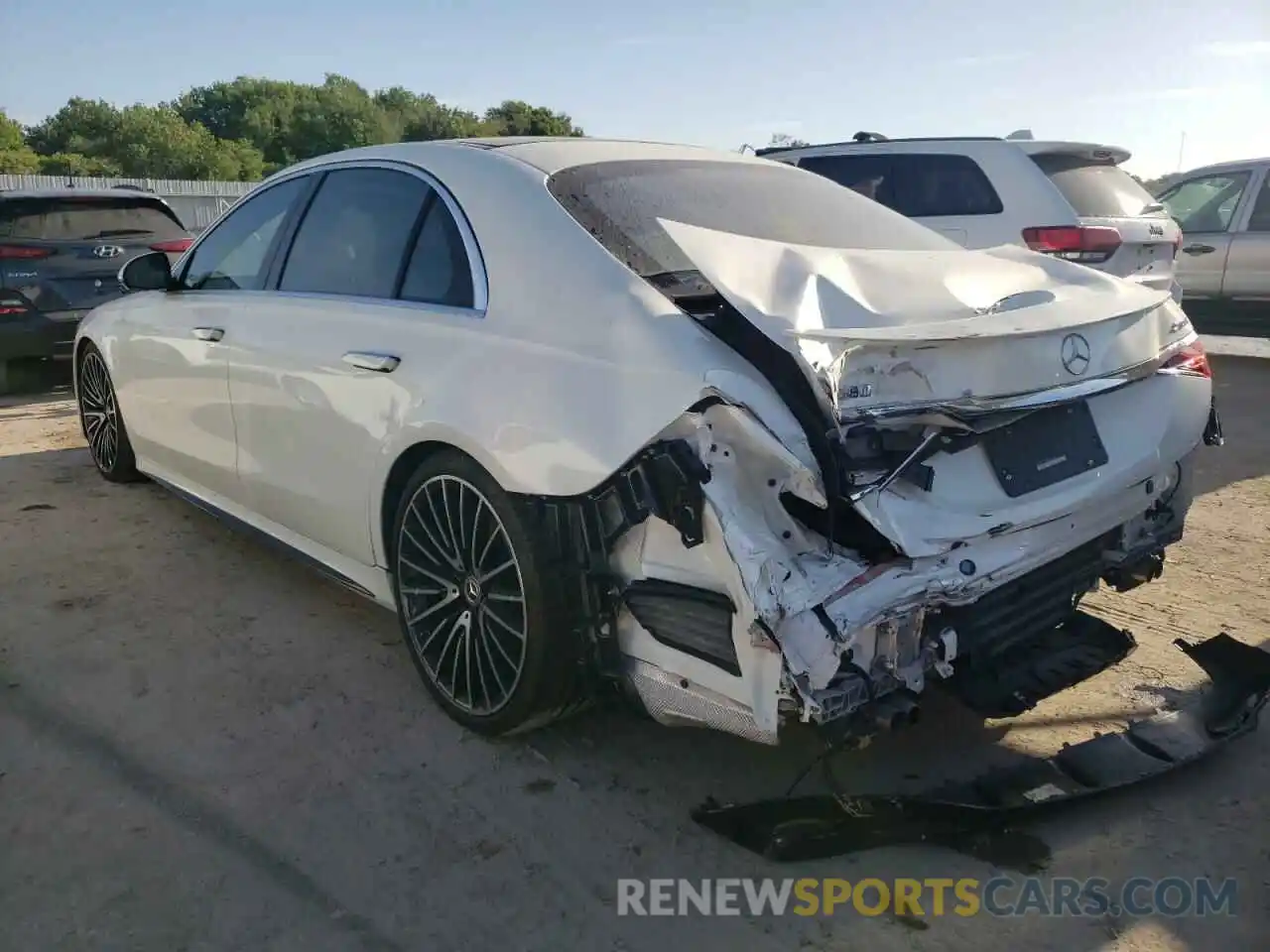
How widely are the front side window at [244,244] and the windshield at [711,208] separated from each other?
1484 mm

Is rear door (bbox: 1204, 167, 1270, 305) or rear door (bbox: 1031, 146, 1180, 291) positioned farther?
rear door (bbox: 1204, 167, 1270, 305)

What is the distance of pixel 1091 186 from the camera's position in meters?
7.53

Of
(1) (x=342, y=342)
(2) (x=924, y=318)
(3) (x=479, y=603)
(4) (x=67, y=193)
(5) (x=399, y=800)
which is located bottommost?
(5) (x=399, y=800)

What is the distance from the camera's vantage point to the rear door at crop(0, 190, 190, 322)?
8469 millimetres

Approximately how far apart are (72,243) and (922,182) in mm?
6664

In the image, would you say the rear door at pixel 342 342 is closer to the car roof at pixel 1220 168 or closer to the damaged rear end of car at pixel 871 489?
the damaged rear end of car at pixel 871 489

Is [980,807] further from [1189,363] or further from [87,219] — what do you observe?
[87,219]

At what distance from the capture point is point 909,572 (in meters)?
2.40

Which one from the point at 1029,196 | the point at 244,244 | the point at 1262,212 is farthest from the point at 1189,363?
the point at 1262,212

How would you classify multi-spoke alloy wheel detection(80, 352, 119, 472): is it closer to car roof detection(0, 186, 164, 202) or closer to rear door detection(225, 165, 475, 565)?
rear door detection(225, 165, 475, 565)

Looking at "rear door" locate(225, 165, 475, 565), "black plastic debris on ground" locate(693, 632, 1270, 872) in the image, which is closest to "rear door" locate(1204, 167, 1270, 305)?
"black plastic debris on ground" locate(693, 632, 1270, 872)

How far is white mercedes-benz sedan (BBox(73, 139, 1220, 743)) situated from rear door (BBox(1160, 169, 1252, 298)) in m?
7.56

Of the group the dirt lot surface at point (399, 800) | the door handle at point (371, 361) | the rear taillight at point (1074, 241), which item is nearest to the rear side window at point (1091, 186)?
the rear taillight at point (1074, 241)

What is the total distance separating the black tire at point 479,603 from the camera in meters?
2.84
